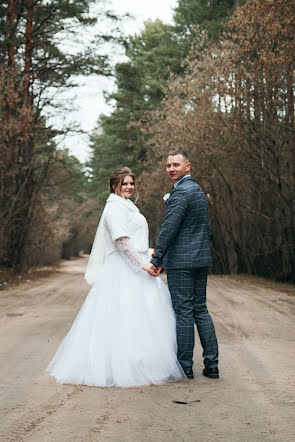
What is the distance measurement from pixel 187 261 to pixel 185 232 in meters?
0.28

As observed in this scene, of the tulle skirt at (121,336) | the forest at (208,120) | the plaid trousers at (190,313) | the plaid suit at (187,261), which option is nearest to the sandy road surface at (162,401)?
the tulle skirt at (121,336)

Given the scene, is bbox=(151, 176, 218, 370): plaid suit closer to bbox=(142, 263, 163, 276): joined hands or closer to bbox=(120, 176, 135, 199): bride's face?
bbox=(142, 263, 163, 276): joined hands

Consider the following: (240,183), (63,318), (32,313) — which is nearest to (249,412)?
(63,318)

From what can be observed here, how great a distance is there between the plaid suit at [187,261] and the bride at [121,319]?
132 mm

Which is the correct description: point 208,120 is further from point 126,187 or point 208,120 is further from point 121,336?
point 121,336

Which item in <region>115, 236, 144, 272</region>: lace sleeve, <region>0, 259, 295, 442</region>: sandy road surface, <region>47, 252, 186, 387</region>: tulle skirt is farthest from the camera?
<region>115, 236, 144, 272</region>: lace sleeve

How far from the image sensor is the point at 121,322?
4.66 m

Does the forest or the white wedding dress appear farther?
the forest

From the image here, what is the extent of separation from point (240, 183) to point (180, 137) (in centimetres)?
284

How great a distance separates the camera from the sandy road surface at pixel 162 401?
3303 mm

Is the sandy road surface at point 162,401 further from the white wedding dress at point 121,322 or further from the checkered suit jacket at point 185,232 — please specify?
the checkered suit jacket at point 185,232

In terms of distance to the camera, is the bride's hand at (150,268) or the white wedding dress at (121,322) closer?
the white wedding dress at (121,322)

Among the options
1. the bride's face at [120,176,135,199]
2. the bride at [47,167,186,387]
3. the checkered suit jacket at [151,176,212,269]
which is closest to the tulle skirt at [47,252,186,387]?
the bride at [47,167,186,387]

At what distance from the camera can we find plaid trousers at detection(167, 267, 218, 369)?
185 inches
